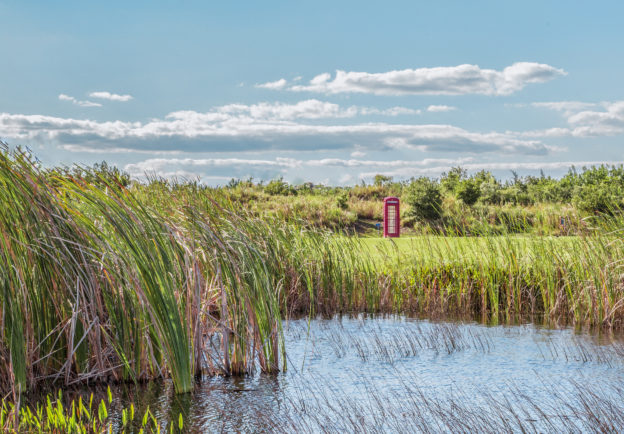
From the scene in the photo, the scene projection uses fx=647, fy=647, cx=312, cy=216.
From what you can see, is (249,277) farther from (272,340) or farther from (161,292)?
(161,292)

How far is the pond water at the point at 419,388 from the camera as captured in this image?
4.88 m

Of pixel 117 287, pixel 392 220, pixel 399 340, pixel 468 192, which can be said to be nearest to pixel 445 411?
pixel 399 340

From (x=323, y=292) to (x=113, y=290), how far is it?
4.68 meters

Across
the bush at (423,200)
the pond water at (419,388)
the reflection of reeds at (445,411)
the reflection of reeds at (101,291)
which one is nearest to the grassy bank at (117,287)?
the reflection of reeds at (101,291)

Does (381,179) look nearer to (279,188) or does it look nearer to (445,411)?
(279,188)

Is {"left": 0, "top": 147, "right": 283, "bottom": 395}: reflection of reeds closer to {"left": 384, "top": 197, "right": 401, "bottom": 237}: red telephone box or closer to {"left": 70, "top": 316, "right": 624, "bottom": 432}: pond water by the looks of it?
{"left": 70, "top": 316, "right": 624, "bottom": 432}: pond water

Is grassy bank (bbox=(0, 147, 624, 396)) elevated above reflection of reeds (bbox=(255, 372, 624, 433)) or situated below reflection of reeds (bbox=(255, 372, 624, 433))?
above

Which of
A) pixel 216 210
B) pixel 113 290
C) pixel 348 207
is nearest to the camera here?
pixel 113 290

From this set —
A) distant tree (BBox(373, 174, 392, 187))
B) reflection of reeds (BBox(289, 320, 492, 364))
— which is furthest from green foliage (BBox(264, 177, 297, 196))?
reflection of reeds (BBox(289, 320, 492, 364))

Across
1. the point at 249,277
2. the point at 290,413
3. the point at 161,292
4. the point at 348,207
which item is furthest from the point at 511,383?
the point at 348,207

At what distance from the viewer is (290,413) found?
512 centimetres

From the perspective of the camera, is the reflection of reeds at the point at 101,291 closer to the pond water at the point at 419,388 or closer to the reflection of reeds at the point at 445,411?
the pond water at the point at 419,388

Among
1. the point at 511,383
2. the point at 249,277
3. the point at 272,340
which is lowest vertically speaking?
the point at 511,383

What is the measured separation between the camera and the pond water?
4879 mm
